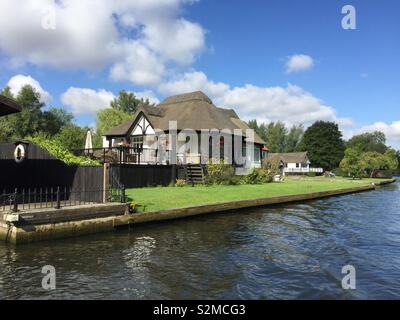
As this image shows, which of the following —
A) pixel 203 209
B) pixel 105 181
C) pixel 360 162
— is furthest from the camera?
pixel 360 162

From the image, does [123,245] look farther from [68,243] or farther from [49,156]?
[49,156]

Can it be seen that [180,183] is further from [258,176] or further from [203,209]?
[258,176]

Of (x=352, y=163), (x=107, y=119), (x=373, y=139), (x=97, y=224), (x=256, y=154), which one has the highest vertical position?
(x=373, y=139)

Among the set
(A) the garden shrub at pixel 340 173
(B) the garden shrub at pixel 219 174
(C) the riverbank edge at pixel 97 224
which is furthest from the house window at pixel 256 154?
(A) the garden shrub at pixel 340 173

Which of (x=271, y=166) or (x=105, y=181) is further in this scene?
(x=271, y=166)

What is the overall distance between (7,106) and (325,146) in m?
89.5

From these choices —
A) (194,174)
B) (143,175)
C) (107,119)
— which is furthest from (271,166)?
(107,119)

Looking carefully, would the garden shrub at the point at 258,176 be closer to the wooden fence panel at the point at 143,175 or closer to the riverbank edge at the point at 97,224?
the wooden fence panel at the point at 143,175

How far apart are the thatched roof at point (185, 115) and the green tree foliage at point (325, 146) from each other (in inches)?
2450

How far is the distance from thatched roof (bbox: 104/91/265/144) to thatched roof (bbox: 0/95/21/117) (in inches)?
751

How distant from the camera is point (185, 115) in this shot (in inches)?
1430

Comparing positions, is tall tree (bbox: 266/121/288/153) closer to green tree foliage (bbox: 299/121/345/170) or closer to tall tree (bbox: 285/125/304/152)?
tall tree (bbox: 285/125/304/152)

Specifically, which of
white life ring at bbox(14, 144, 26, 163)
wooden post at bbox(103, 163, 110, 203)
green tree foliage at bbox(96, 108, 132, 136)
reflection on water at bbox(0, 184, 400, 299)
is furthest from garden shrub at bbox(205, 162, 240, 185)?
green tree foliage at bbox(96, 108, 132, 136)
